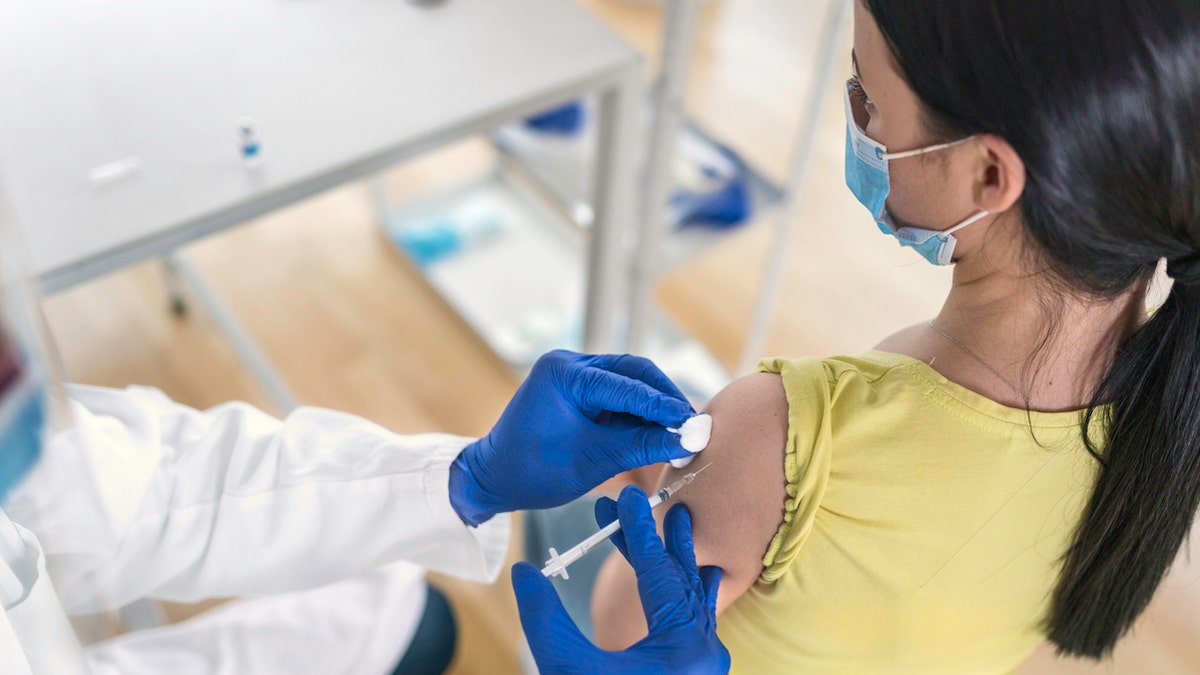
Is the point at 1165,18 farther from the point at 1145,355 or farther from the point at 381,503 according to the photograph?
the point at 381,503

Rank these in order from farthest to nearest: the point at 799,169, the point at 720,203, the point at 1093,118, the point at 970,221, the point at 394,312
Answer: the point at 394,312 < the point at 720,203 < the point at 799,169 < the point at 970,221 < the point at 1093,118

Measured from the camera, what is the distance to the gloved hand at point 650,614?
784mm

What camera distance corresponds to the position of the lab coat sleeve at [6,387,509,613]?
102cm

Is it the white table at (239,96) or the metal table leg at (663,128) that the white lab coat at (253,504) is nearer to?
the white table at (239,96)

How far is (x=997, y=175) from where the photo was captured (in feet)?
2.43

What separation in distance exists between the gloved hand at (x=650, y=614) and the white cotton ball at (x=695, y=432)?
0.06 meters

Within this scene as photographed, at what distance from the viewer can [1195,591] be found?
110 cm

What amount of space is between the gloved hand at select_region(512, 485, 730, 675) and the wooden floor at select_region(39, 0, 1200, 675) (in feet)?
3.54


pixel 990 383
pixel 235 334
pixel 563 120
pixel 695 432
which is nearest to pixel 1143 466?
pixel 990 383

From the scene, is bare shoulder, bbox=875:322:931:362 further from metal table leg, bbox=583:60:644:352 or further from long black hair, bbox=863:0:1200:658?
metal table leg, bbox=583:60:644:352

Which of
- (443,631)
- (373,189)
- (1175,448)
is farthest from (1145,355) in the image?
(373,189)

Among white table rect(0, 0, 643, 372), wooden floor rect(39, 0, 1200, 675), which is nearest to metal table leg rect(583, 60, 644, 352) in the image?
white table rect(0, 0, 643, 372)

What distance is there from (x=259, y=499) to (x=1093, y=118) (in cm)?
84

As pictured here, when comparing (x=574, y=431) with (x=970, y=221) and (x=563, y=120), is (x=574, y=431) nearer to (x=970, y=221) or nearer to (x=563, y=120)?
(x=970, y=221)
